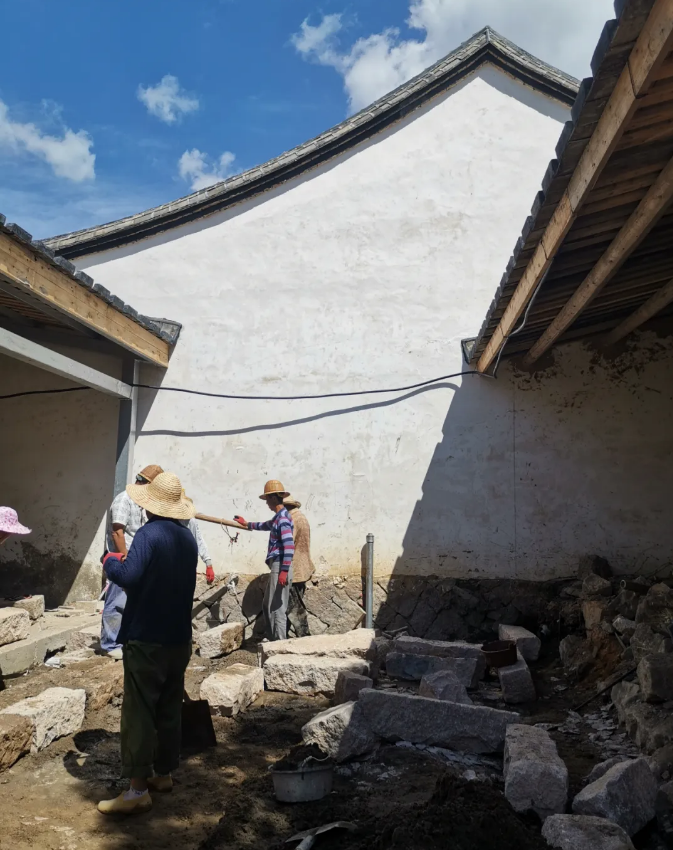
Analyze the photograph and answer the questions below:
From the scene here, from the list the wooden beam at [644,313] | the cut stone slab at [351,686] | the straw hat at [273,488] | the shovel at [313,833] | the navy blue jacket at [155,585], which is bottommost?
the shovel at [313,833]

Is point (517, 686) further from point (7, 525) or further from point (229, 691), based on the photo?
point (7, 525)

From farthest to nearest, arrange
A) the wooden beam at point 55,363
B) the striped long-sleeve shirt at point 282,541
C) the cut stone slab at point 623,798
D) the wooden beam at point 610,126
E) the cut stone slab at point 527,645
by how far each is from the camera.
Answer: the striped long-sleeve shirt at point 282,541 → the cut stone slab at point 527,645 → the wooden beam at point 55,363 → the cut stone slab at point 623,798 → the wooden beam at point 610,126

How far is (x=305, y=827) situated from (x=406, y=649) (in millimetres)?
3389

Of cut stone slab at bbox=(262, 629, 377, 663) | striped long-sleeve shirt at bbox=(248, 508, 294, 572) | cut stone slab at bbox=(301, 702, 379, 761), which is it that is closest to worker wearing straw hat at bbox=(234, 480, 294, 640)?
striped long-sleeve shirt at bbox=(248, 508, 294, 572)

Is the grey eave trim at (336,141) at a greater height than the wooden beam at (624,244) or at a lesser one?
greater

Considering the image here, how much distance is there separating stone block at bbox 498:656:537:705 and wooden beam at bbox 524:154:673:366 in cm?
316

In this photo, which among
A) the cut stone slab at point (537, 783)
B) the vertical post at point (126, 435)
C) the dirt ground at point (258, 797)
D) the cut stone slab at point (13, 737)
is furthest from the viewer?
the vertical post at point (126, 435)

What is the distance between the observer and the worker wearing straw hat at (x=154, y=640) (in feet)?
12.2

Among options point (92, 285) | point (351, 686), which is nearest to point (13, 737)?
point (351, 686)

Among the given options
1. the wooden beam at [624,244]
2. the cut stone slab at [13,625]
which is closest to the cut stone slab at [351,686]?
the cut stone slab at [13,625]

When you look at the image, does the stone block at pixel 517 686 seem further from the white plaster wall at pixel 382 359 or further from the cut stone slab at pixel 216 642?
the cut stone slab at pixel 216 642

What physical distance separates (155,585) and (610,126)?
334cm

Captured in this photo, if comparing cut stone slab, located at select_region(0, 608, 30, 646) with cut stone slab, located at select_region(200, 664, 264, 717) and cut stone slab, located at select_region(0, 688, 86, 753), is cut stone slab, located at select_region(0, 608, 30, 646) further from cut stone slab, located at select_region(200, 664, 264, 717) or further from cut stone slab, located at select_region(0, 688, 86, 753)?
cut stone slab, located at select_region(200, 664, 264, 717)

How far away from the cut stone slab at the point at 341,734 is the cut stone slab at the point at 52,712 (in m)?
1.62
